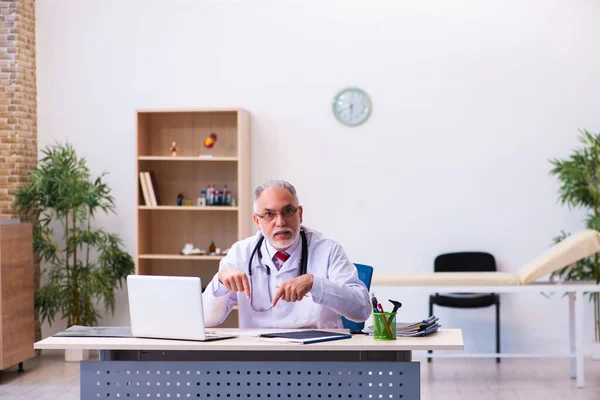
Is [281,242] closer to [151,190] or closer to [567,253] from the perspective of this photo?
[567,253]

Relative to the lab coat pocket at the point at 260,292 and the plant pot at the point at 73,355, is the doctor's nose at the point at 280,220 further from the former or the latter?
the plant pot at the point at 73,355

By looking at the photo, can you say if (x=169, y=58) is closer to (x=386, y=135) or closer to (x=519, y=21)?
(x=386, y=135)

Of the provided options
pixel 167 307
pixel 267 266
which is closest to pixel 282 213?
pixel 267 266

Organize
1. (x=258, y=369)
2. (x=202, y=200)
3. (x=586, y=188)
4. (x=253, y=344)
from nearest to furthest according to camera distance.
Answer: (x=253, y=344), (x=258, y=369), (x=586, y=188), (x=202, y=200)

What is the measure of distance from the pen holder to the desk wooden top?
4 centimetres

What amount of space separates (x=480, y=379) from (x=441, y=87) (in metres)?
2.52

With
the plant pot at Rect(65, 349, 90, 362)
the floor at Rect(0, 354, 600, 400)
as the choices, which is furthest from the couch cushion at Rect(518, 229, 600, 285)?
the plant pot at Rect(65, 349, 90, 362)

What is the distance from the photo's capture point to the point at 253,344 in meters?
3.13

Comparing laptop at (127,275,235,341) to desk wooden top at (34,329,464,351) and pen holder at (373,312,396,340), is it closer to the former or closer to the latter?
desk wooden top at (34,329,464,351)

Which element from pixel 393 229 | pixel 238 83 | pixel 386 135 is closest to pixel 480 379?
pixel 393 229

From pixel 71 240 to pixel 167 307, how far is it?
165 inches

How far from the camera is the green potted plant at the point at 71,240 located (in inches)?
273

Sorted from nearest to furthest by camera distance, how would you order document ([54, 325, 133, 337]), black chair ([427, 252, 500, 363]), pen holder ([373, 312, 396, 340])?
pen holder ([373, 312, 396, 340])
document ([54, 325, 133, 337])
black chair ([427, 252, 500, 363])

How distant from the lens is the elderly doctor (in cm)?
370
